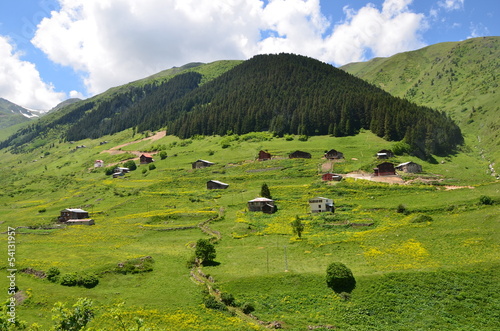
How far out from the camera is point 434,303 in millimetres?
35938

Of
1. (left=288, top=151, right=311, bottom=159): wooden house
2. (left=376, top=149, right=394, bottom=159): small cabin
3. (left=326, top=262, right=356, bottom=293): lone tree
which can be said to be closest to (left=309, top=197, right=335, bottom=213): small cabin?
(left=326, top=262, right=356, bottom=293): lone tree

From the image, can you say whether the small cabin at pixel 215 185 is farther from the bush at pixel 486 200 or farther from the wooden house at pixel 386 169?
the bush at pixel 486 200

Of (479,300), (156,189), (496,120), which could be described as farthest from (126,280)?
(496,120)

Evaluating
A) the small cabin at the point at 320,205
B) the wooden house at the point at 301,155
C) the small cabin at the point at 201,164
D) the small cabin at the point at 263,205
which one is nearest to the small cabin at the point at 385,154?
the wooden house at the point at 301,155

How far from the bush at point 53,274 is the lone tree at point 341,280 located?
110 feet

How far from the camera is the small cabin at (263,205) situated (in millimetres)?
76194

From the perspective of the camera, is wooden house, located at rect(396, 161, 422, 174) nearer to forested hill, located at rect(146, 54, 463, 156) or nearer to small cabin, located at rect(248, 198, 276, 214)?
forested hill, located at rect(146, 54, 463, 156)

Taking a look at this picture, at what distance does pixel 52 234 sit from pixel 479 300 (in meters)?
74.0

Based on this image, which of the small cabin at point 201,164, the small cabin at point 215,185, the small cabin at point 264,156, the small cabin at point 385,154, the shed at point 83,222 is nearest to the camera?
the shed at point 83,222

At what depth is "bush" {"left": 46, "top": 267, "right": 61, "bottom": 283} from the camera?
41938mm

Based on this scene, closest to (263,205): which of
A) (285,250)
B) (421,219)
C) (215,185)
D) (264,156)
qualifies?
(285,250)

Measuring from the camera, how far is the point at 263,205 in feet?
252

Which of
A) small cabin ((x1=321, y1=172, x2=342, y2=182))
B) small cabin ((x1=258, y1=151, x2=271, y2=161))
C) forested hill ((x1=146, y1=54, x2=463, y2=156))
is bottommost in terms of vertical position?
small cabin ((x1=321, y1=172, x2=342, y2=182))

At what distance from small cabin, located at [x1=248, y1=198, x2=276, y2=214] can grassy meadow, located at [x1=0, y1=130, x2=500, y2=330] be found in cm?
239
